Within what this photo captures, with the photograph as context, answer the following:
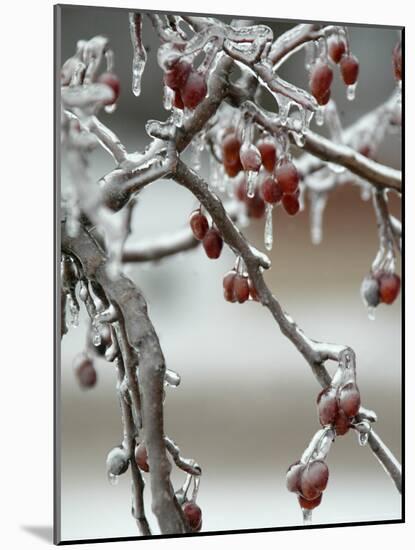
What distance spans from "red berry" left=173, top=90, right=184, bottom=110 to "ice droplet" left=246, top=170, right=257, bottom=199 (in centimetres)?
22

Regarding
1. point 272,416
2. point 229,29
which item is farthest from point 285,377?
point 229,29

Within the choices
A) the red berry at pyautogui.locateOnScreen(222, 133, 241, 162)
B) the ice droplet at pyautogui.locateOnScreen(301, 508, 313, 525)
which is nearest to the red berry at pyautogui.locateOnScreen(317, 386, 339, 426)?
the ice droplet at pyautogui.locateOnScreen(301, 508, 313, 525)

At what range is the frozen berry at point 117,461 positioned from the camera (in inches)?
109

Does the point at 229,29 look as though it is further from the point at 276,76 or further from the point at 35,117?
the point at 35,117

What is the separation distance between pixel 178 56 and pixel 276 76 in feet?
0.82

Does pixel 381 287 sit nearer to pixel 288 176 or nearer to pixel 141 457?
pixel 288 176

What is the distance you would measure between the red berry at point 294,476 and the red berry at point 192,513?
0.23 m

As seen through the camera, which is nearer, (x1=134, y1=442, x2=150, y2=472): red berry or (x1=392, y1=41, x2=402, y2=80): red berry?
(x1=134, y1=442, x2=150, y2=472): red berry

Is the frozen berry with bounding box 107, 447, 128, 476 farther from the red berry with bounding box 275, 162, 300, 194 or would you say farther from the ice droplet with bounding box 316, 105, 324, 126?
the ice droplet with bounding box 316, 105, 324, 126

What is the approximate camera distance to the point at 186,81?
9.02 feet

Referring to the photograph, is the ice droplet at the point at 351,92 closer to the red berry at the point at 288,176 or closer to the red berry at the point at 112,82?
the red berry at the point at 288,176

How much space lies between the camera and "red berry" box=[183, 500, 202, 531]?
9.27ft

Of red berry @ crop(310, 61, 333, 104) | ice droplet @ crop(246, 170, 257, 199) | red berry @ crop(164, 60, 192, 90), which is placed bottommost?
ice droplet @ crop(246, 170, 257, 199)

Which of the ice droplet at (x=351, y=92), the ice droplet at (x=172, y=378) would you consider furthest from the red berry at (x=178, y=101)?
the ice droplet at (x=172, y=378)
